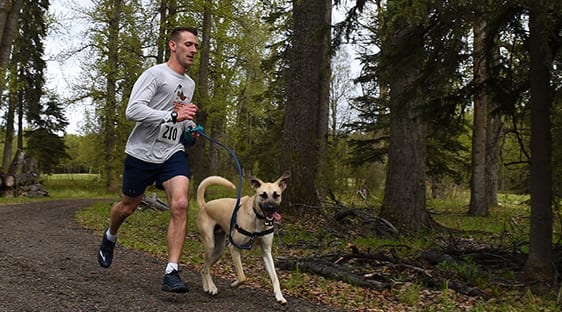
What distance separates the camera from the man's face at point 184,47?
4945 millimetres

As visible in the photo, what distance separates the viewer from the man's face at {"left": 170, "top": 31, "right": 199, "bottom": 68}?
4.95 m

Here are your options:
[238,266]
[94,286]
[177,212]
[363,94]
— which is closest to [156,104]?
[177,212]

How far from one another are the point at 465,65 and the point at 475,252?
259 cm

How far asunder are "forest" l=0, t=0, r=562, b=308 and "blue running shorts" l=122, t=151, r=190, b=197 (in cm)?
275

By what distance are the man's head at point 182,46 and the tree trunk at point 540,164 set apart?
12.6ft

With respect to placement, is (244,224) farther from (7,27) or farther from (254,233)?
(7,27)

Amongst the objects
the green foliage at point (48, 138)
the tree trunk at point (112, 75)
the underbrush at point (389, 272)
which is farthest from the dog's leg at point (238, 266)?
the green foliage at point (48, 138)

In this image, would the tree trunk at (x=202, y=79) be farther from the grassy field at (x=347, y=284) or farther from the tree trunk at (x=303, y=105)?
the tree trunk at (x=303, y=105)

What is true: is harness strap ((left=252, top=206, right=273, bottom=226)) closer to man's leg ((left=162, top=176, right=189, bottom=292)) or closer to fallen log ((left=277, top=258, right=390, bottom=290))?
man's leg ((left=162, top=176, right=189, bottom=292))

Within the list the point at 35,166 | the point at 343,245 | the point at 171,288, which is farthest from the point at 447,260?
the point at 35,166

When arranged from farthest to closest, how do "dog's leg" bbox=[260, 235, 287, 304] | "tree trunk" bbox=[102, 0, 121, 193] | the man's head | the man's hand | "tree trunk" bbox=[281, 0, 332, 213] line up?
1. "tree trunk" bbox=[102, 0, 121, 193]
2. "tree trunk" bbox=[281, 0, 332, 213]
3. the man's head
4. "dog's leg" bbox=[260, 235, 287, 304]
5. the man's hand

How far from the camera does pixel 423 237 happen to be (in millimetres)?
9055

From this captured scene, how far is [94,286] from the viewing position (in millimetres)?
4961

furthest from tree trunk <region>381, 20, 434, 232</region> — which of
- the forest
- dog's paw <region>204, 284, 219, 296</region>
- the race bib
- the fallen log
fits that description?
the race bib
